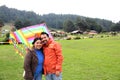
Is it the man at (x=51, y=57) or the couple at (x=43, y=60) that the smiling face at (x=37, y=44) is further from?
the man at (x=51, y=57)

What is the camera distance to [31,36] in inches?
310

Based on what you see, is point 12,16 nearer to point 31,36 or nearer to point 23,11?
point 23,11

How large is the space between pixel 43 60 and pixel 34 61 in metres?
0.31

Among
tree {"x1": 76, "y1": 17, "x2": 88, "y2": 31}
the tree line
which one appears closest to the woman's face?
the tree line

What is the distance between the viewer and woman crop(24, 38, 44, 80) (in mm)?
6238

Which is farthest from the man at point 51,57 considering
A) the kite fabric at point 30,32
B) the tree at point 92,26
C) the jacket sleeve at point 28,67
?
the tree at point 92,26

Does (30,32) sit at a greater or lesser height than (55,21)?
greater

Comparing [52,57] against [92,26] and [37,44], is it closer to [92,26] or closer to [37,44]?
[37,44]

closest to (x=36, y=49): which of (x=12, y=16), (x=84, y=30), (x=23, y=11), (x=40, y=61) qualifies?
(x=40, y=61)

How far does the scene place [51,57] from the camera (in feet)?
21.8

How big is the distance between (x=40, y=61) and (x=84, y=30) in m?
115

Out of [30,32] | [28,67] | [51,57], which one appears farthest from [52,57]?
[30,32]

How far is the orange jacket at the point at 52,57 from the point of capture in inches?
260

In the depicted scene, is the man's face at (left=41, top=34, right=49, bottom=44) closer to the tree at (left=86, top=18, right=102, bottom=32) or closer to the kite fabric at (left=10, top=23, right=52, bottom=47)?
the kite fabric at (left=10, top=23, right=52, bottom=47)
